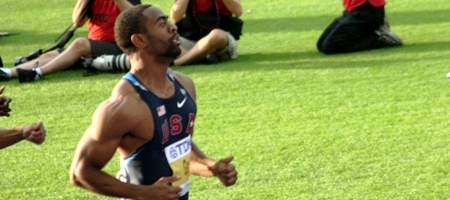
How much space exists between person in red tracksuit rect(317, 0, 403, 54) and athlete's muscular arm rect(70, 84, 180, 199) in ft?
21.4

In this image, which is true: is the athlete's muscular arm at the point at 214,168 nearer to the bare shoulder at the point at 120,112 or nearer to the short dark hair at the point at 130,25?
the bare shoulder at the point at 120,112

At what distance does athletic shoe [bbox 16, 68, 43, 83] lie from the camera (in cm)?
1007

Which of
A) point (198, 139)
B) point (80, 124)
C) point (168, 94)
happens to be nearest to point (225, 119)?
point (198, 139)

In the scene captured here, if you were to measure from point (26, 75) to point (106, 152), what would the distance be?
5.72m

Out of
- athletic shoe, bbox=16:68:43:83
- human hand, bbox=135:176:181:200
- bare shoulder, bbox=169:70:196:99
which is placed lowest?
athletic shoe, bbox=16:68:43:83

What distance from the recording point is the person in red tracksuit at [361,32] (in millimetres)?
10953

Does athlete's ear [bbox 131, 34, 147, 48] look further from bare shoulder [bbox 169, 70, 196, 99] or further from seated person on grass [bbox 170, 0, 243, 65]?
seated person on grass [bbox 170, 0, 243, 65]

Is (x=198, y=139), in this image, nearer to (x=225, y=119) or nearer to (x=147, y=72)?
(x=225, y=119)

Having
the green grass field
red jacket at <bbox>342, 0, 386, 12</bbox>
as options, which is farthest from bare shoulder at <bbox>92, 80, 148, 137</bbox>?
red jacket at <bbox>342, 0, 386, 12</bbox>

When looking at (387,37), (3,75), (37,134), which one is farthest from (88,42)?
(37,134)

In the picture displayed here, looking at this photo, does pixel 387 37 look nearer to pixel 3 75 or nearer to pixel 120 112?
pixel 3 75

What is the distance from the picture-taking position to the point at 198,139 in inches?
318

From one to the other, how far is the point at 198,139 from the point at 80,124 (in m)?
1.10

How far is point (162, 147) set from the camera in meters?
4.72
